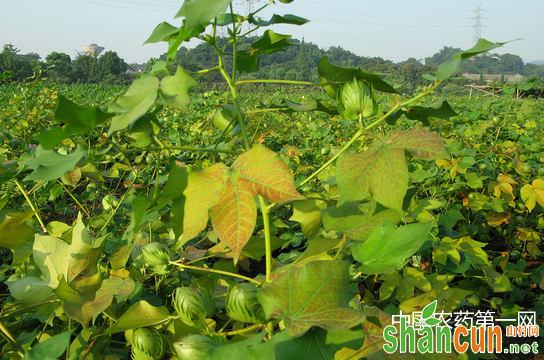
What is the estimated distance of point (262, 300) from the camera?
0.48 m

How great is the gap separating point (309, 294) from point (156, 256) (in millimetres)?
374

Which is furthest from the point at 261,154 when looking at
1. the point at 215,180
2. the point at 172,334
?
the point at 172,334

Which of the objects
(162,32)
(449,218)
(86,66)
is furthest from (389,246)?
(86,66)

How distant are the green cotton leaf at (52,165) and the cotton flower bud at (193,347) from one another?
0.32 meters

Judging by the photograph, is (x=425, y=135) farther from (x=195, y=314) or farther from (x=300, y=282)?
(x=195, y=314)

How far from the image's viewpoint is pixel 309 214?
2.62 feet

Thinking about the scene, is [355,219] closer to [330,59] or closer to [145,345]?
[145,345]

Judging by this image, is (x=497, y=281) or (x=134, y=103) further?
(x=497, y=281)

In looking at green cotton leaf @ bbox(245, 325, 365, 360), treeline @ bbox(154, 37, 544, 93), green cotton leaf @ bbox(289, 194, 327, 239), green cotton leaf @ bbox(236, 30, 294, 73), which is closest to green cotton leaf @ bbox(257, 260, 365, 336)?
green cotton leaf @ bbox(245, 325, 365, 360)

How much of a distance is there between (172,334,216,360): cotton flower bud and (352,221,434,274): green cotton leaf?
0.28 m

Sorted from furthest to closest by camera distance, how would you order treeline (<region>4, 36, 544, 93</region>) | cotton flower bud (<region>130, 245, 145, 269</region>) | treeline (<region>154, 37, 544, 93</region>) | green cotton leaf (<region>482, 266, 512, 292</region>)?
treeline (<region>154, 37, 544, 93</region>) < treeline (<region>4, 36, 544, 93</region>) < green cotton leaf (<region>482, 266, 512, 292</region>) < cotton flower bud (<region>130, 245, 145, 269</region>)

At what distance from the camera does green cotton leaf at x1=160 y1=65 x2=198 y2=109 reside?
531 mm

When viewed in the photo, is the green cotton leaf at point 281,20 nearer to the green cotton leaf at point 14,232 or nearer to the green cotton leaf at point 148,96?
the green cotton leaf at point 148,96

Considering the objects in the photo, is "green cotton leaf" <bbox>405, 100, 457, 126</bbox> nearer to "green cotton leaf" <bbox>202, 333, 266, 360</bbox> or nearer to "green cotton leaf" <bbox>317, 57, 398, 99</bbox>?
"green cotton leaf" <bbox>317, 57, 398, 99</bbox>
